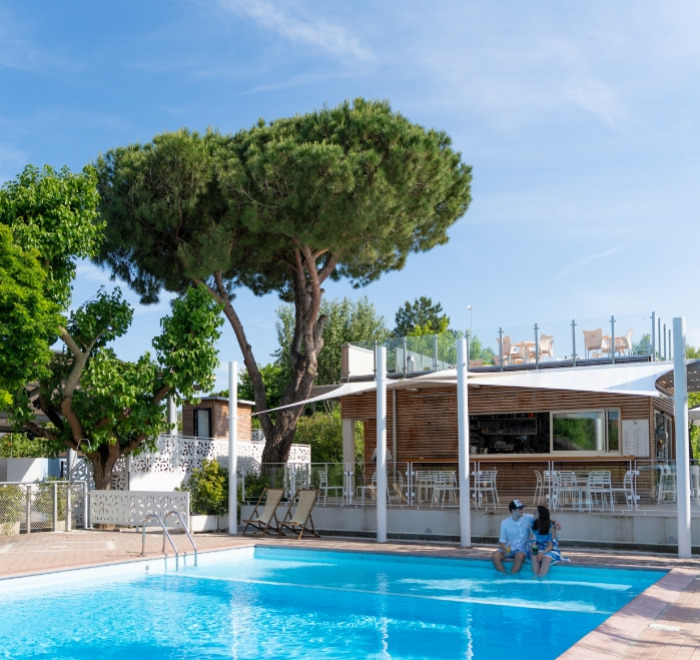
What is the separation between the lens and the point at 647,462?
49.8 ft

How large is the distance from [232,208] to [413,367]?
6210mm

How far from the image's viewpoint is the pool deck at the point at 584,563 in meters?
6.89

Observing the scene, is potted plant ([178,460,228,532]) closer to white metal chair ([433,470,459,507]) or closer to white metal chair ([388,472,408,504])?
white metal chair ([388,472,408,504])

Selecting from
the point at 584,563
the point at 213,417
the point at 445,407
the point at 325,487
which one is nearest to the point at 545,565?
the point at 584,563

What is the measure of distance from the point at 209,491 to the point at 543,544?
8819 millimetres

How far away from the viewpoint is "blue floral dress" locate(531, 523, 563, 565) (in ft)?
39.8

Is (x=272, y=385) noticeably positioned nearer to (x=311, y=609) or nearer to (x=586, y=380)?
(x=586, y=380)

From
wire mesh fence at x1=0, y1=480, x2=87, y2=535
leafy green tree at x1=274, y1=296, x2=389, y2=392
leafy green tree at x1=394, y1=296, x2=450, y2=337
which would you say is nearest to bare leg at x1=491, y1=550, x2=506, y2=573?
wire mesh fence at x1=0, y1=480, x2=87, y2=535

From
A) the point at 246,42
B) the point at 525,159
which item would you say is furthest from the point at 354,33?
the point at 525,159

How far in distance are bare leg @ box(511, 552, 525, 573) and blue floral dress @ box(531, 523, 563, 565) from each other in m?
0.28

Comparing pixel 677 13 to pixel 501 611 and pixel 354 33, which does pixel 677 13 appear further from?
pixel 501 611

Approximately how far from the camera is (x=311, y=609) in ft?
34.3

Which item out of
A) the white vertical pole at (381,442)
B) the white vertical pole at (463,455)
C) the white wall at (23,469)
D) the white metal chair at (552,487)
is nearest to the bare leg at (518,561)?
the white vertical pole at (463,455)

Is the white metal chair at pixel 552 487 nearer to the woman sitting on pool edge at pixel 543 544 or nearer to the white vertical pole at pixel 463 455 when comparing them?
the white vertical pole at pixel 463 455
